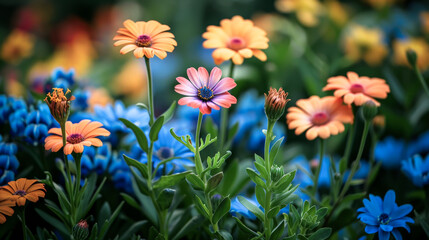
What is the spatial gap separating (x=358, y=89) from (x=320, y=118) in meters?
0.05

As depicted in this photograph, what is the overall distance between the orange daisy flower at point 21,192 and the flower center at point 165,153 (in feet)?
0.45

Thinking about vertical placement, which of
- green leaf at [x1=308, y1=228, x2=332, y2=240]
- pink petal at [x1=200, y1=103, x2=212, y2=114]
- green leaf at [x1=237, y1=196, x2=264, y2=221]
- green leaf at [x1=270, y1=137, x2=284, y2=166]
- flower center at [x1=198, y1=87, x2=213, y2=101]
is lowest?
green leaf at [x1=308, y1=228, x2=332, y2=240]

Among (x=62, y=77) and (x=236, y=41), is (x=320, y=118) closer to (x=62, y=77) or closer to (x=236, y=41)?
(x=236, y=41)

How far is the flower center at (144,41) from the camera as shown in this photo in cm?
37

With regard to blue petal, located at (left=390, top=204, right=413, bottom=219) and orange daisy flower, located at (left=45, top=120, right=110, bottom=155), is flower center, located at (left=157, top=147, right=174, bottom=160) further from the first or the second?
blue petal, located at (left=390, top=204, right=413, bottom=219)

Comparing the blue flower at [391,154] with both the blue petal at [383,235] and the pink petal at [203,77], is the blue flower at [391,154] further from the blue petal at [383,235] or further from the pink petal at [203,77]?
the pink petal at [203,77]

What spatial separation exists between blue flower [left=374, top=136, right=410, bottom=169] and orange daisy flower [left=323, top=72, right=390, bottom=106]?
188 millimetres

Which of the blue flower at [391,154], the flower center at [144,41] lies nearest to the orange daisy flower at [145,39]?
the flower center at [144,41]

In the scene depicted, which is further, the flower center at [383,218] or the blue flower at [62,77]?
the blue flower at [62,77]

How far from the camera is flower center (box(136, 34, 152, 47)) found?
374mm

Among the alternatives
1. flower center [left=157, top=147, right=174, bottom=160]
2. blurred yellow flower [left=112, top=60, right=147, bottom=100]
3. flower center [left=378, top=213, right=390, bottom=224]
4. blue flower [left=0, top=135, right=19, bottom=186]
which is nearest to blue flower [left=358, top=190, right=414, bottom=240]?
flower center [left=378, top=213, right=390, bottom=224]

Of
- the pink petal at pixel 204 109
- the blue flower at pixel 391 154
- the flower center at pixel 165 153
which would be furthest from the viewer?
the blue flower at pixel 391 154

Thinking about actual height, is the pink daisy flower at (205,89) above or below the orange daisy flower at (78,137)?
above

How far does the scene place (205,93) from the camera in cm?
37
